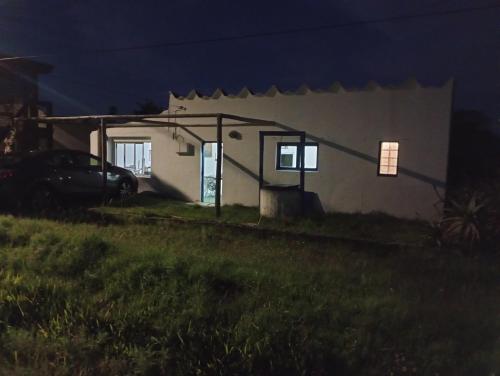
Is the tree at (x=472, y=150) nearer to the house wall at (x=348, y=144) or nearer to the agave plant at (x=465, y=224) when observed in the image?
the house wall at (x=348, y=144)

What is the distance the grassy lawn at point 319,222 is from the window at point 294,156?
1461 millimetres

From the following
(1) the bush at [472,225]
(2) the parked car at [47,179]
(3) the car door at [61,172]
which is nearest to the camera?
(1) the bush at [472,225]

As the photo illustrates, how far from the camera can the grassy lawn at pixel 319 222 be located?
8789mm

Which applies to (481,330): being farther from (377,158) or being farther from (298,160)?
(298,160)

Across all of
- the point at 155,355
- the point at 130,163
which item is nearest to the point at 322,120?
the point at 130,163

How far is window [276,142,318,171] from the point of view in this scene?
1191cm

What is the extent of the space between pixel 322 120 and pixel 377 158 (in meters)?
1.72

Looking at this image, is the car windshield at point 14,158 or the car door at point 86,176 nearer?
the car windshield at point 14,158

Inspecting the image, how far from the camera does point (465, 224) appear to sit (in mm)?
7598

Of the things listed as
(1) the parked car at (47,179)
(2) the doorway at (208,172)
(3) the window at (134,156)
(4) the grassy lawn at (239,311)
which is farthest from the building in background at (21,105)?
(4) the grassy lawn at (239,311)

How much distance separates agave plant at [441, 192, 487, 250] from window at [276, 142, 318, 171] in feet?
14.5

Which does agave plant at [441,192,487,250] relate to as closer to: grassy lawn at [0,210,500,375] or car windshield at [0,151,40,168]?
grassy lawn at [0,210,500,375]

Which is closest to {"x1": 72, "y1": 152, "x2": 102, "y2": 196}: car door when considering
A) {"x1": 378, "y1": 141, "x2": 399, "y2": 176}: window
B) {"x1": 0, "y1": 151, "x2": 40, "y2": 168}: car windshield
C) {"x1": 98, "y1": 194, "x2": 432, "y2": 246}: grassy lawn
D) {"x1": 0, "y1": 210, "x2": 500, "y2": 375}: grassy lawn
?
{"x1": 98, "y1": 194, "x2": 432, "y2": 246}: grassy lawn

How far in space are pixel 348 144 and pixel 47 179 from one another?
732cm
